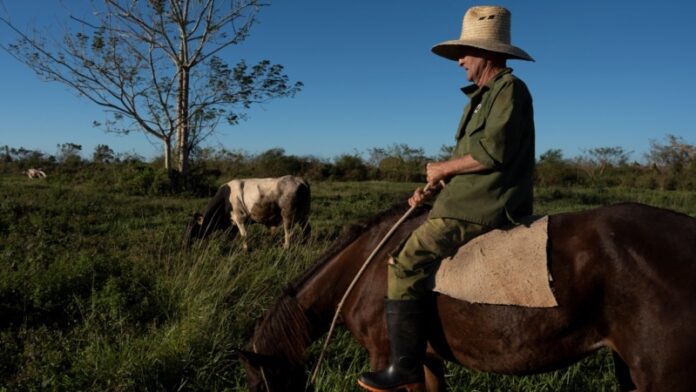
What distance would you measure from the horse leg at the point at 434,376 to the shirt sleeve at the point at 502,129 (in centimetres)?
135

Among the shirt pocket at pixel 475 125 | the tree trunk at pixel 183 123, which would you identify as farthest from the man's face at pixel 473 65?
the tree trunk at pixel 183 123

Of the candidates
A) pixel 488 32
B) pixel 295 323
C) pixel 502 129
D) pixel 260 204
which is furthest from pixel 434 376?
pixel 260 204

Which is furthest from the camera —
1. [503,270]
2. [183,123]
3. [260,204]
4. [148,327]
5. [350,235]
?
[183,123]

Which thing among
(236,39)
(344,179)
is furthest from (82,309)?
(344,179)

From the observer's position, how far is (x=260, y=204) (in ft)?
34.6

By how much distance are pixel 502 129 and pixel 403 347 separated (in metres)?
1.17

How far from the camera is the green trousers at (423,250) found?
2.56m

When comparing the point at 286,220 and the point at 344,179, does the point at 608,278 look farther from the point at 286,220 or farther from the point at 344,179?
the point at 344,179

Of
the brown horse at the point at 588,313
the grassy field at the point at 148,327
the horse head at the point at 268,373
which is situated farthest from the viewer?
the grassy field at the point at 148,327

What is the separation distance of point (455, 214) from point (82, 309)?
364 cm

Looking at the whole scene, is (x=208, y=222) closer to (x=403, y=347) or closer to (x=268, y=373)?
(x=268, y=373)

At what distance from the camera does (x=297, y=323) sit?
3115 mm

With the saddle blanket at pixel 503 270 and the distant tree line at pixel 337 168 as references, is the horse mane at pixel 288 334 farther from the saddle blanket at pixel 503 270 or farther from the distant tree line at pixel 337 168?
the distant tree line at pixel 337 168

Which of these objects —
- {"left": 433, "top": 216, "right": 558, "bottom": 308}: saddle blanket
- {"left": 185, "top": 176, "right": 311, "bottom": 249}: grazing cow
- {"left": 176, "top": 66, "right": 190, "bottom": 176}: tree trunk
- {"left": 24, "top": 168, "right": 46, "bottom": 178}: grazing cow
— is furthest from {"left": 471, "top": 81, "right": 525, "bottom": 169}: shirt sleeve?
{"left": 24, "top": 168, "right": 46, "bottom": 178}: grazing cow
